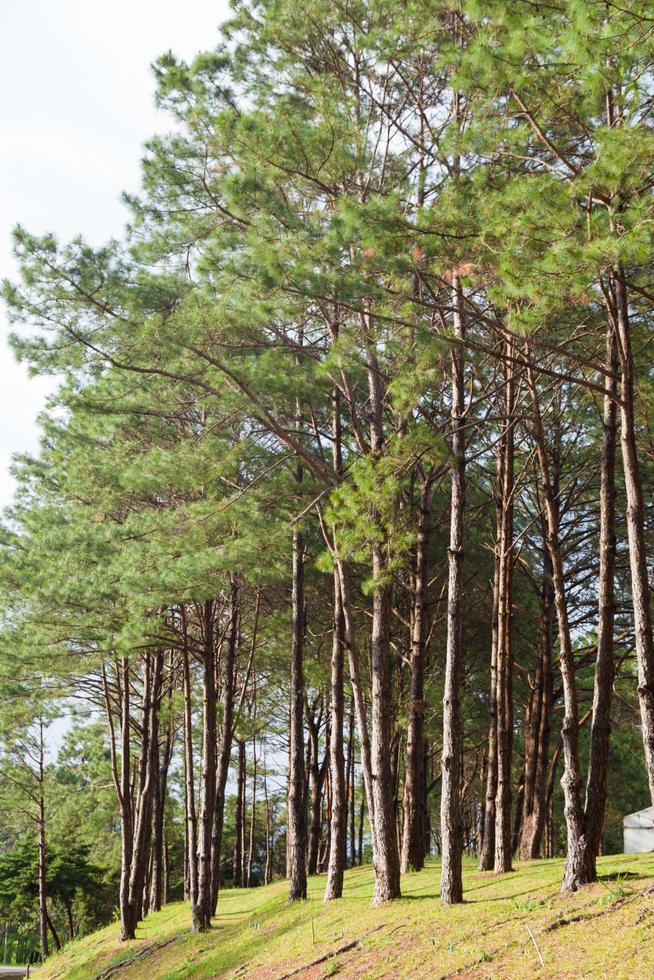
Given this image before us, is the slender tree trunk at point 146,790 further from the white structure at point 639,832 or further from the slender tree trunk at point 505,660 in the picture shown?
the white structure at point 639,832

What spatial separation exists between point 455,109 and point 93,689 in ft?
40.3

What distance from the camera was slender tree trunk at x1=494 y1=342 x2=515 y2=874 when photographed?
37.1 ft

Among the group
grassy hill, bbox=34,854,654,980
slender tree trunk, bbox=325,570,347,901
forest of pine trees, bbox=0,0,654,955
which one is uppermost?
forest of pine trees, bbox=0,0,654,955

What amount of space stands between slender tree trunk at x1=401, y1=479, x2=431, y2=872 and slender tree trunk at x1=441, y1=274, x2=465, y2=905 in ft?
7.93

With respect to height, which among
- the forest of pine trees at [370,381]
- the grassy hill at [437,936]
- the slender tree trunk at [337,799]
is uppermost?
the forest of pine trees at [370,381]

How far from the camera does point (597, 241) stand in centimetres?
630

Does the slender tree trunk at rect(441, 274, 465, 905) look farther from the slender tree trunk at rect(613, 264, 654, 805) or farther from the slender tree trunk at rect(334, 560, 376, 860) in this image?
the slender tree trunk at rect(613, 264, 654, 805)

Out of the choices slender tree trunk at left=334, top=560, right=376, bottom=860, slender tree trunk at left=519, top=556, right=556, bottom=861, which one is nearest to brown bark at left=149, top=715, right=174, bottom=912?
slender tree trunk at left=519, top=556, right=556, bottom=861

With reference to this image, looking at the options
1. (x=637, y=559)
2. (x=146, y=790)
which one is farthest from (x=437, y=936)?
(x=146, y=790)

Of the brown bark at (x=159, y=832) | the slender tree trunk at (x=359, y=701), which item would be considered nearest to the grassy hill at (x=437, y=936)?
the slender tree trunk at (x=359, y=701)

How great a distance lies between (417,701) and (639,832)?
1115cm

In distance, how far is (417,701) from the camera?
13.3m

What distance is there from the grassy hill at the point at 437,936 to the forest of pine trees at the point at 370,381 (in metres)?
0.53

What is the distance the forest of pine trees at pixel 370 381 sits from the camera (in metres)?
7.39
